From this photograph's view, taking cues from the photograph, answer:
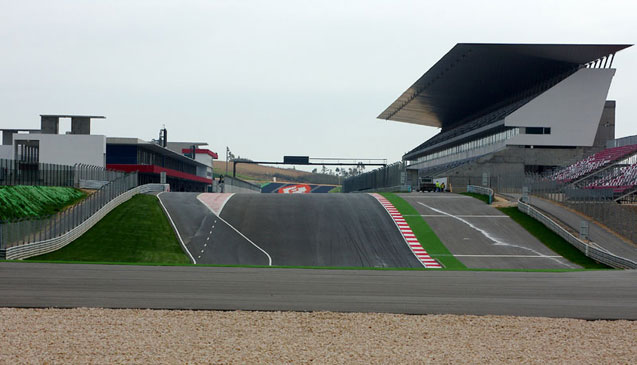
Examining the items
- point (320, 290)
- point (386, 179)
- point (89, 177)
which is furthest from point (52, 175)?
point (386, 179)

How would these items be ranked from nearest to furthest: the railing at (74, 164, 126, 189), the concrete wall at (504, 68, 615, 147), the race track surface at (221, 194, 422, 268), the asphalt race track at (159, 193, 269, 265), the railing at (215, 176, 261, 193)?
the asphalt race track at (159, 193, 269, 265) < the race track surface at (221, 194, 422, 268) < the railing at (74, 164, 126, 189) < the concrete wall at (504, 68, 615, 147) < the railing at (215, 176, 261, 193)

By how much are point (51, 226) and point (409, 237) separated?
1835 cm

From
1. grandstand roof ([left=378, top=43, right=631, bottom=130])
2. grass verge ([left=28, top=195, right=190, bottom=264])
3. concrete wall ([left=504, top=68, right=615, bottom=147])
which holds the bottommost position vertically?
grass verge ([left=28, top=195, right=190, bottom=264])

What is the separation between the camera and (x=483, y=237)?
34.6 meters

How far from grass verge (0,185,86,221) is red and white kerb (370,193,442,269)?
64.2ft

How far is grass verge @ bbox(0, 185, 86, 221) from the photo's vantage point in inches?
1359

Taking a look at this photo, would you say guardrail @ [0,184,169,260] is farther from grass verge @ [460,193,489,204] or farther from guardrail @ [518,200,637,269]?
grass verge @ [460,193,489,204]

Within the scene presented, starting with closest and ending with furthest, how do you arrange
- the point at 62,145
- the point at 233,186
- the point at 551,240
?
the point at 551,240, the point at 62,145, the point at 233,186

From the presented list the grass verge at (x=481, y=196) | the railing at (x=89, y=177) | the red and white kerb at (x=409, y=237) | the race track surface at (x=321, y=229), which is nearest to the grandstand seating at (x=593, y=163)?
the grass verge at (x=481, y=196)

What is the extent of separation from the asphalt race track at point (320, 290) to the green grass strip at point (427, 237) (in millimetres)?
7963

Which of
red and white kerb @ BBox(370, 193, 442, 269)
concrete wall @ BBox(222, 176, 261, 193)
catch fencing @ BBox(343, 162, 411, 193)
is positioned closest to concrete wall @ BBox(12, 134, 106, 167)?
concrete wall @ BBox(222, 176, 261, 193)

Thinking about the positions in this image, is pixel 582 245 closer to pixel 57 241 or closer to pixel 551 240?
pixel 551 240

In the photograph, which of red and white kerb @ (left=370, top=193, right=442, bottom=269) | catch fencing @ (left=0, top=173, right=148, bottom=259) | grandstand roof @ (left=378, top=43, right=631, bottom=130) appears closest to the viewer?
catch fencing @ (left=0, top=173, right=148, bottom=259)

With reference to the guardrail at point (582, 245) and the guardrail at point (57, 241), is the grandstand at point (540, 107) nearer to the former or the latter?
the guardrail at point (582, 245)
